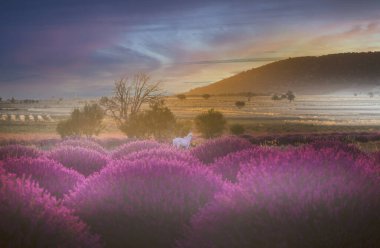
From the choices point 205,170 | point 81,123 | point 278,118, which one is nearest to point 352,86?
point 278,118

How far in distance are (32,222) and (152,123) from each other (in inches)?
1157

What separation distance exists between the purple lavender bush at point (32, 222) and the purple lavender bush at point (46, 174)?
206 cm

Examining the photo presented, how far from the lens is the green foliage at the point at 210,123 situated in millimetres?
40500

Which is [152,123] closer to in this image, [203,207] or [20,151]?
[20,151]

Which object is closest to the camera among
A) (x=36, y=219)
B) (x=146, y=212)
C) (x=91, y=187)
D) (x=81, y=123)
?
(x=36, y=219)

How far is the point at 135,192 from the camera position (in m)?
5.51

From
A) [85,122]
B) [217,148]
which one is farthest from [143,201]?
[85,122]

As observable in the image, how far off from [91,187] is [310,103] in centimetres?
6417

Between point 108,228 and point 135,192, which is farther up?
point 135,192

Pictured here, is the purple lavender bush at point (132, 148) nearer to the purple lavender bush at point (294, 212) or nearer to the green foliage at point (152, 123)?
the purple lavender bush at point (294, 212)

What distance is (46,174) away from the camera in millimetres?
6711

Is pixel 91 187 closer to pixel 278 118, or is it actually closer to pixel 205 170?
pixel 205 170

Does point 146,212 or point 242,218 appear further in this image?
point 146,212

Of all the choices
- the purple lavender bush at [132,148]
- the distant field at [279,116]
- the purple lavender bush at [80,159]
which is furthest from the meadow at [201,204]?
the distant field at [279,116]
